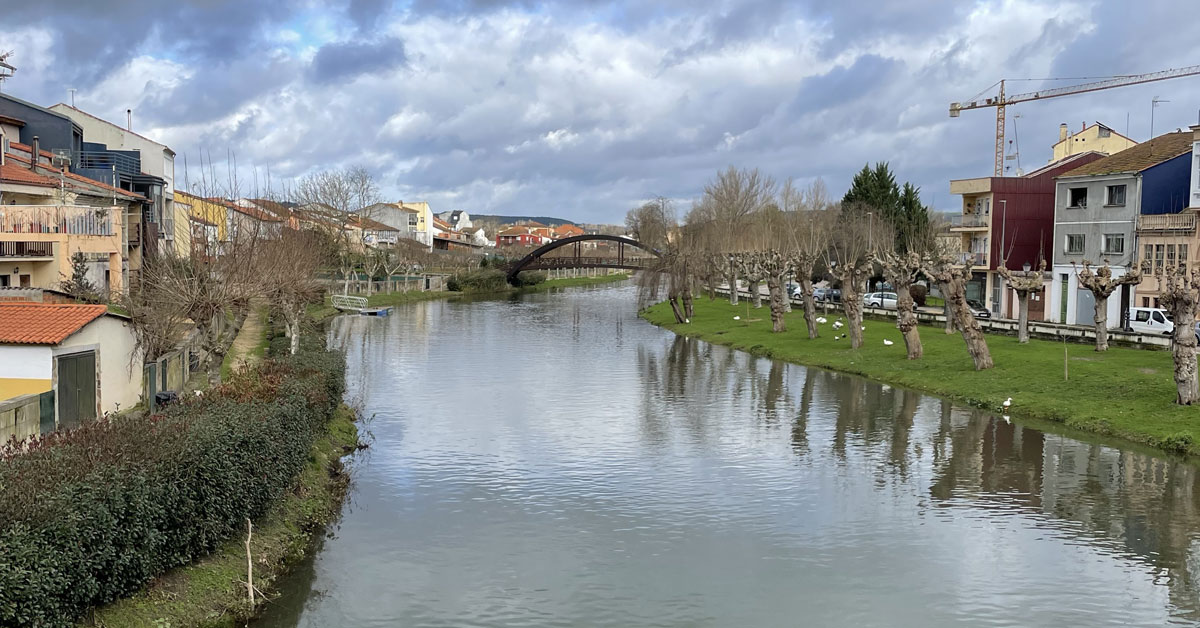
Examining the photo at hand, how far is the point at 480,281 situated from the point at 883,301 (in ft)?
163

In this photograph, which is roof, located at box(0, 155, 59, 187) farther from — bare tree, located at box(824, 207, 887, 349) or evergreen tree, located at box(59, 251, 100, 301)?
bare tree, located at box(824, 207, 887, 349)

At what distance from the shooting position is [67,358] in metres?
19.8

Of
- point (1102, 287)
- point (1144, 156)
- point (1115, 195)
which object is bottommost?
point (1102, 287)

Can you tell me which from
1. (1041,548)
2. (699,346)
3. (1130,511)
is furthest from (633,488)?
(699,346)

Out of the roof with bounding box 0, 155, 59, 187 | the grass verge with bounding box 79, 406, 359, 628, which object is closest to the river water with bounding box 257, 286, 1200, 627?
the grass verge with bounding box 79, 406, 359, 628

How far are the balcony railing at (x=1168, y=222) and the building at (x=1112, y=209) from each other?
0.15 metres

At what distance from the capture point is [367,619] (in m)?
14.6

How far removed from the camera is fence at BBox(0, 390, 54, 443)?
16578 mm

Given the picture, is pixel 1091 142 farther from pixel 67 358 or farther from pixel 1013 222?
pixel 67 358

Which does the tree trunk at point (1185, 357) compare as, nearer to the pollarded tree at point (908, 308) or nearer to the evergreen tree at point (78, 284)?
the pollarded tree at point (908, 308)

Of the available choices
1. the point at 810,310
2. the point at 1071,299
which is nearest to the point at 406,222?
the point at 810,310

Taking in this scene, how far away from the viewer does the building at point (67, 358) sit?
19.0 metres

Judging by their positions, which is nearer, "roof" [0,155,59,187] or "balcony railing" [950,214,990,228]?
"roof" [0,155,59,187]

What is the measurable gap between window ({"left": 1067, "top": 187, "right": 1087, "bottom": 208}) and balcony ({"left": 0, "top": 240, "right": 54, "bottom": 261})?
1791 inches
